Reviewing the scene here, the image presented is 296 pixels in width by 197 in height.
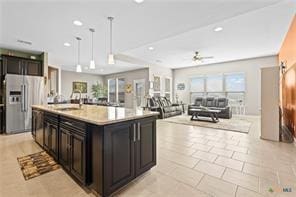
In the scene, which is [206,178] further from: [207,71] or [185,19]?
[207,71]

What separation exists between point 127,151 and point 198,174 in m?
1.14

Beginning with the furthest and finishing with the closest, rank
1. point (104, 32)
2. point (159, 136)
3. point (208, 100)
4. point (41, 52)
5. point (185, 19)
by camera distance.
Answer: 1. point (208, 100)
2. point (41, 52)
3. point (159, 136)
4. point (104, 32)
5. point (185, 19)

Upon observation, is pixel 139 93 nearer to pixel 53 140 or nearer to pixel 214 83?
pixel 214 83

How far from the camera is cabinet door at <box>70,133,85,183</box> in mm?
1826

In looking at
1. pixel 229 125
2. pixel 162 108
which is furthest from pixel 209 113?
pixel 162 108

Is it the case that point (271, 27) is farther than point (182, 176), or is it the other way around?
point (271, 27)

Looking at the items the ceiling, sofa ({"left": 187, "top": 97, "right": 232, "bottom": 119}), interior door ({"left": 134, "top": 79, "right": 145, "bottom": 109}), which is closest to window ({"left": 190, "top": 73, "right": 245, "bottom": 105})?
sofa ({"left": 187, "top": 97, "right": 232, "bottom": 119})

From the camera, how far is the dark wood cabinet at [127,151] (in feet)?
5.46

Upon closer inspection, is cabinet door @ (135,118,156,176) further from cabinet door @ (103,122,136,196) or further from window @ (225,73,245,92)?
window @ (225,73,245,92)

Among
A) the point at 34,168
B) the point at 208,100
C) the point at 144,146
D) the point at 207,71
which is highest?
the point at 207,71

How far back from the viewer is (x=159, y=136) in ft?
13.9

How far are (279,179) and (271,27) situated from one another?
3998 millimetres

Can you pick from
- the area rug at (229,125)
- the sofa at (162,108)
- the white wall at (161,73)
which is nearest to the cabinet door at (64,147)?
the area rug at (229,125)

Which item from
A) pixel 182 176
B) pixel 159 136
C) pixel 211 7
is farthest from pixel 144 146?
pixel 211 7
